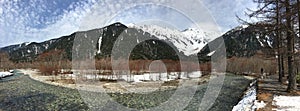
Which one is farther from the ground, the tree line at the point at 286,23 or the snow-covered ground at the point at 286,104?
the tree line at the point at 286,23

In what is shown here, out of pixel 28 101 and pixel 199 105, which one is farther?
pixel 28 101

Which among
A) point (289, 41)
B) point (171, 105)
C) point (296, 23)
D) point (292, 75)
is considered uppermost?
point (296, 23)

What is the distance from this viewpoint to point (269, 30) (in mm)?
20219

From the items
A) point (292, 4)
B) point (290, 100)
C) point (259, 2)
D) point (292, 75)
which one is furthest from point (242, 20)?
point (290, 100)

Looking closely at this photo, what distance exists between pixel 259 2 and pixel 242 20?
5.63 ft

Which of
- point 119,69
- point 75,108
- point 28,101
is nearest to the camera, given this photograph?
point 75,108

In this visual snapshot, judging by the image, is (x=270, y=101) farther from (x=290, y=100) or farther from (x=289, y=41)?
(x=289, y=41)

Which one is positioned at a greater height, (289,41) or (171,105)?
(289,41)

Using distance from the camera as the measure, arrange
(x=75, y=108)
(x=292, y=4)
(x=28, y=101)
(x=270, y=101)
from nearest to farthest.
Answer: (x=270, y=101) < (x=292, y=4) < (x=75, y=108) < (x=28, y=101)

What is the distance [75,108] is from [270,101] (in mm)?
12830

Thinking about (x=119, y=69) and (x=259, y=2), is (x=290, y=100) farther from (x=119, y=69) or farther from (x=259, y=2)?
(x=119, y=69)

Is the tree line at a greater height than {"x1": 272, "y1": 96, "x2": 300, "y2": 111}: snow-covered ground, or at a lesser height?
greater

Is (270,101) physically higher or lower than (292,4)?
lower

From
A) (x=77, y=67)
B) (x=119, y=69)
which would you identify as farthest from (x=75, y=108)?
(x=77, y=67)
